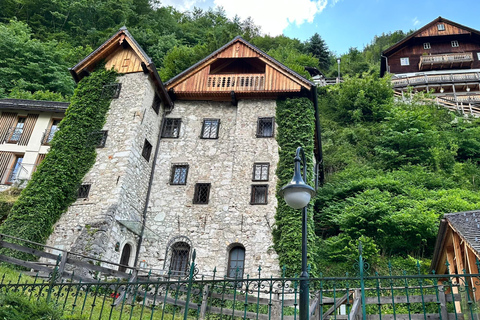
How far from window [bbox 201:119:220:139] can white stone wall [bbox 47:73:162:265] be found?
249 centimetres

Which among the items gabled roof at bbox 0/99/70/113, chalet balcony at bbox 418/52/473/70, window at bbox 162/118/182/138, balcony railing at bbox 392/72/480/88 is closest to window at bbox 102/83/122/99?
window at bbox 162/118/182/138

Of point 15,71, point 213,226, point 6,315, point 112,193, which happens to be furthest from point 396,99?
point 6,315

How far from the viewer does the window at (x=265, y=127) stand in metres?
20.1

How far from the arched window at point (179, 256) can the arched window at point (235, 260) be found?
196cm

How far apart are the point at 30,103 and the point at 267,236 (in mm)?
17572

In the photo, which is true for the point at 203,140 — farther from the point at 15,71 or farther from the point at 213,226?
the point at 15,71

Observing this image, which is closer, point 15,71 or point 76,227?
point 76,227

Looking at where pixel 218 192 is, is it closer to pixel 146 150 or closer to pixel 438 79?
pixel 146 150

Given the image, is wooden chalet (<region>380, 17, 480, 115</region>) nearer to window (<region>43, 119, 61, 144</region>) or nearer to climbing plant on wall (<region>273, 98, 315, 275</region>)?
climbing plant on wall (<region>273, 98, 315, 275</region>)

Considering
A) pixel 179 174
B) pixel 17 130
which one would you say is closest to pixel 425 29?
pixel 179 174

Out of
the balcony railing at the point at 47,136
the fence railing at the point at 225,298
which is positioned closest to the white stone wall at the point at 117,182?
the fence railing at the point at 225,298

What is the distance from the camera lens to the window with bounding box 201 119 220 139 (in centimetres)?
2080

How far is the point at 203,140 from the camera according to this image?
20.7 metres

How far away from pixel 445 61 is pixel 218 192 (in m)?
35.4
